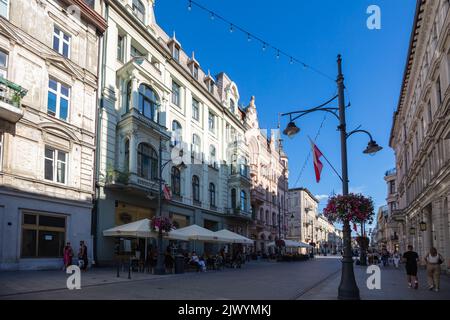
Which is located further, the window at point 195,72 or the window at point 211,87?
the window at point 211,87

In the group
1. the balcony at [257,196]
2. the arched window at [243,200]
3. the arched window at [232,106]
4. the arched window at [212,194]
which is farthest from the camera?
the balcony at [257,196]

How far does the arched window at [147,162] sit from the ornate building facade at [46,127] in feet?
14.9

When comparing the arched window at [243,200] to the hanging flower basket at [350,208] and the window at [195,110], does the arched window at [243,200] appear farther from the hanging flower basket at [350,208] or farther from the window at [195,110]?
the hanging flower basket at [350,208]

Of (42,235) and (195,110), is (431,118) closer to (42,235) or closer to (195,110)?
(195,110)

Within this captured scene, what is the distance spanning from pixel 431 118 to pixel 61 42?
22.3m

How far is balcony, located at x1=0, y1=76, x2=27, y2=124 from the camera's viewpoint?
17.5 m

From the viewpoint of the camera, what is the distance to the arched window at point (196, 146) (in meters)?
37.2

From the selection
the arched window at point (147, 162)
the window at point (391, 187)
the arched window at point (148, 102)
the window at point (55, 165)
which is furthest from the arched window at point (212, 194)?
the window at point (391, 187)

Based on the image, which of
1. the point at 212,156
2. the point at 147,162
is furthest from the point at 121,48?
the point at 212,156

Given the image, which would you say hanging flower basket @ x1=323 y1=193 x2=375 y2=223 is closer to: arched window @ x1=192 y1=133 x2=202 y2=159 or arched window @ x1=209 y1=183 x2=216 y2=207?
arched window @ x1=192 y1=133 x2=202 y2=159

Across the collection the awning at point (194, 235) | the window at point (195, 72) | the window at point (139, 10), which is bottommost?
the awning at point (194, 235)

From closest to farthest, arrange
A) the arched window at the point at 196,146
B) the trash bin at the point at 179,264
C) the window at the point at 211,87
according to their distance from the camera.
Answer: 1. the trash bin at the point at 179,264
2. the arched window at the point at 196,146
3. the window at the point at 211,87

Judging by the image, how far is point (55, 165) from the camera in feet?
69.9

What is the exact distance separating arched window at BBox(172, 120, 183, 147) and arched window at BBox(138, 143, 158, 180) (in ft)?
14.5
